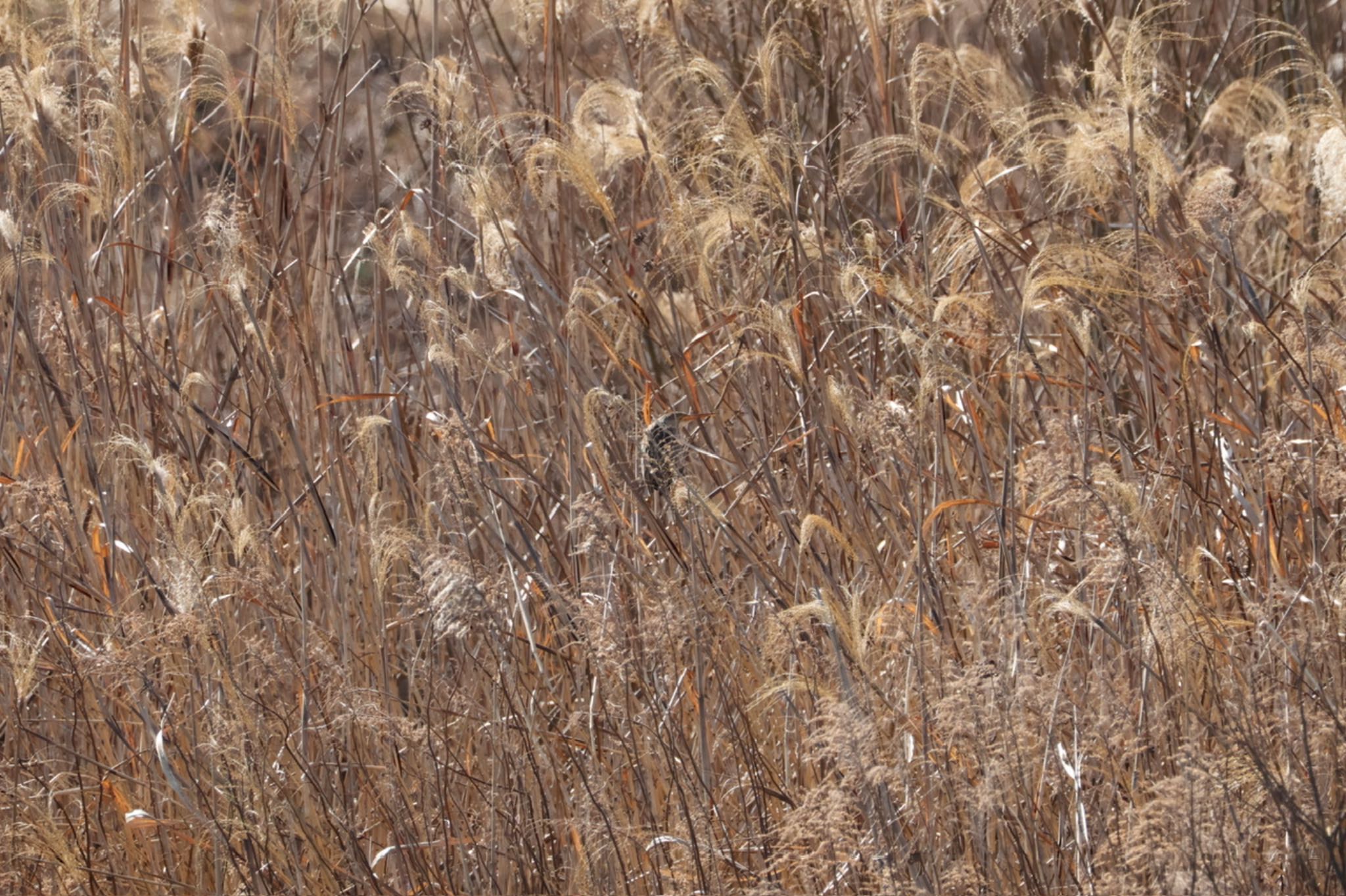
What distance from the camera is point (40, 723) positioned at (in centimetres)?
173

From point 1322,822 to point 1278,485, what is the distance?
640 millimetres

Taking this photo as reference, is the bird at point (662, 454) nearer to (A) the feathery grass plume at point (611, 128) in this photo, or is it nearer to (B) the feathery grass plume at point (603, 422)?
(B) the feathery grass plume at point (603, 422)

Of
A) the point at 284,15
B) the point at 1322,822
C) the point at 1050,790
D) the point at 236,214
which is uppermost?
the point at 284,15

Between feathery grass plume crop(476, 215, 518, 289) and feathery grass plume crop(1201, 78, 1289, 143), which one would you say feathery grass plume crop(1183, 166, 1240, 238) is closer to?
feathery grass plume crop(1201, 78, 1289, 143)

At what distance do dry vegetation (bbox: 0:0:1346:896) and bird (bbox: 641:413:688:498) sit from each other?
0.01 meters

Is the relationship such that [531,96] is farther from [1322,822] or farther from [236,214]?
[1322,822]

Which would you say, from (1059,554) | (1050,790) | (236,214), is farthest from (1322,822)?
(236,214)

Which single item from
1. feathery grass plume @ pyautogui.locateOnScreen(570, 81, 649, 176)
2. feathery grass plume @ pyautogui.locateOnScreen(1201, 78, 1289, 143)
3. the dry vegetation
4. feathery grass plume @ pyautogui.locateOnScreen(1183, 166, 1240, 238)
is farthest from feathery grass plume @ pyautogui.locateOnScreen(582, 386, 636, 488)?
feathery grass plume @ pyautogui.locateOnScreen(1201, 78, 1289, 143)

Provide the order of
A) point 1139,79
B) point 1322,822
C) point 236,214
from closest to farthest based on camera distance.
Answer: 1. point 1322,822
2. point 1139,79
3. point 236,214

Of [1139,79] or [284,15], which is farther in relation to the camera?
[284,15]

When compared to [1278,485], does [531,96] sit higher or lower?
higher

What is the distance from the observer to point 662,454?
148cm

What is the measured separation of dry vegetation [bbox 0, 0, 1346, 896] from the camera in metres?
1.32

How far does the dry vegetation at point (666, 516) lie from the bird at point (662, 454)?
1 cm
